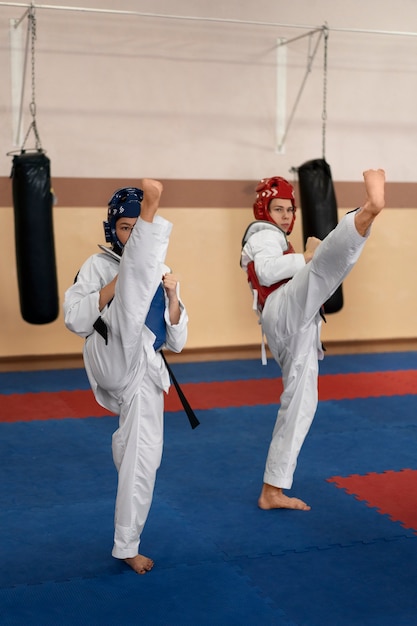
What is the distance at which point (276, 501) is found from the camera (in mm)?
3303

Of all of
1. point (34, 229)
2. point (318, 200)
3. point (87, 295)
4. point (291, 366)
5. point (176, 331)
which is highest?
point (318, 200)

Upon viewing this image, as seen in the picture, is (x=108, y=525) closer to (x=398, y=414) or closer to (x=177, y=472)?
(x=177, y=472)

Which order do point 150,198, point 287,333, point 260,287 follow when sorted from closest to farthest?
point 150,198, point 287,333, point 260,287

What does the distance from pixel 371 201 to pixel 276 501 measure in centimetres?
141

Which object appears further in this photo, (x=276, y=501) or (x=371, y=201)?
(x=276, y=501)

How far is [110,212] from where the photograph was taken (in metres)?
2.74

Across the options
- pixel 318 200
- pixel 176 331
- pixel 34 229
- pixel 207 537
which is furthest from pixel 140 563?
pixel 318 200

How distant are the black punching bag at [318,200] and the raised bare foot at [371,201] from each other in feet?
12.2

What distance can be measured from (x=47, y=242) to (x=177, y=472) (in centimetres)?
234

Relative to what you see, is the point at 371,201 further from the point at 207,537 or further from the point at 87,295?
the point at 207,537

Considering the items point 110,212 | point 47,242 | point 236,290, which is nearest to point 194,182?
point 236,290

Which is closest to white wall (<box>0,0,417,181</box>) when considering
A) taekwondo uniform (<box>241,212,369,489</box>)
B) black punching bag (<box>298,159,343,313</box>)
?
black punching bag (<box>298,159,343,313</box>)

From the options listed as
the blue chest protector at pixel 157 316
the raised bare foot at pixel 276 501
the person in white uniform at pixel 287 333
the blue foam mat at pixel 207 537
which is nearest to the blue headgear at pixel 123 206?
the blue chest protector at pixel 157 316

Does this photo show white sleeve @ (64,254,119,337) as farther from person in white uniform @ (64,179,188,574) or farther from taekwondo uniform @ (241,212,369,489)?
taekwondo uniform @ (241,212,369,489)
